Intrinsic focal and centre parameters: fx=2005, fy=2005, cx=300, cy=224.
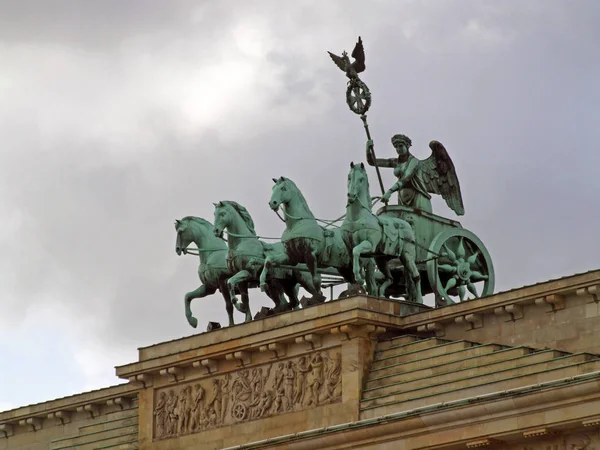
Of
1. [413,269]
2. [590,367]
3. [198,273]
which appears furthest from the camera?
[198,273]

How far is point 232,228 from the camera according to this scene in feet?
145

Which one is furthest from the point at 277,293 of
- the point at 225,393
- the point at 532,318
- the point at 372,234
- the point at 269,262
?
the point at 532,318

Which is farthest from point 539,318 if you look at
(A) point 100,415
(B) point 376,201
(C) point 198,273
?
(A) point 100,415

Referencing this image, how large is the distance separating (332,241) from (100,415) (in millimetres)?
8976

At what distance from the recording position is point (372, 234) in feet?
Result: 135

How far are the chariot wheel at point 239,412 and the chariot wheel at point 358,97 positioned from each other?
763 cm

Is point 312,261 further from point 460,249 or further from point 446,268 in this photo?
point 460,249

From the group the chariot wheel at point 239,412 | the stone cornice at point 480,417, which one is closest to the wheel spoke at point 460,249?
the chariot wheel at point 239,412

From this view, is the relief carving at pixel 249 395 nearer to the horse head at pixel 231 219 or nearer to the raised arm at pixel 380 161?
the horse head at pixel 231 219

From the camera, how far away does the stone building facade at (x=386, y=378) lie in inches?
1393

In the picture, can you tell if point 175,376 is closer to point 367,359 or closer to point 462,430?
point 367,359

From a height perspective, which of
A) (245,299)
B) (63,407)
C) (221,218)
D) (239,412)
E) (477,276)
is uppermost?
(221,218)

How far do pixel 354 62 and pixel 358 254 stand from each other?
6.30 metres

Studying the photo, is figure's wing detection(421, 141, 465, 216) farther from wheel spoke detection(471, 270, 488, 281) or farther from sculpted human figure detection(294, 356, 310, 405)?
sculpted human figure detection(294, 356, 310, 405)
